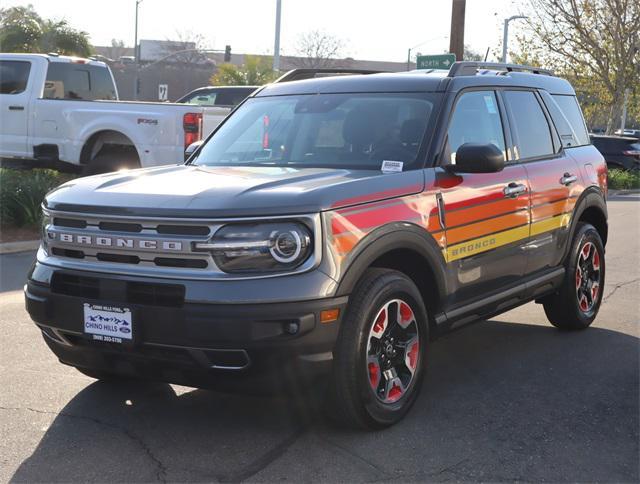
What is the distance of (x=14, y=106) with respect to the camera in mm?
13320

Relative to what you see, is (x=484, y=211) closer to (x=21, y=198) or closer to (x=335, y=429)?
(x=335, y=429)

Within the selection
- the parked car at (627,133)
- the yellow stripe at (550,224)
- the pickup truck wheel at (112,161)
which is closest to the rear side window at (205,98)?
the pickup truck wheel at (112,161)

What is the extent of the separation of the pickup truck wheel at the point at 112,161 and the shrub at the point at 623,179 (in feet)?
59.3

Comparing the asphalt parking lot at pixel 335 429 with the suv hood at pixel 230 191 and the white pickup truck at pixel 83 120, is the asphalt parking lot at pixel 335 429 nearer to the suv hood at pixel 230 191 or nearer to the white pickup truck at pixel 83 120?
the suv hood at pixel 230 191

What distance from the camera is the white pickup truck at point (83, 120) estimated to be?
11.8 metres

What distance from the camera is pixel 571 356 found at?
595 centimetres

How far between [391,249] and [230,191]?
2.88 feet

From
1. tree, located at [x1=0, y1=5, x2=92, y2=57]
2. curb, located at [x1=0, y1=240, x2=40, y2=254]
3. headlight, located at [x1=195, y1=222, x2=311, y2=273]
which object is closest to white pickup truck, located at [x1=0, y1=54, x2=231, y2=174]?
curb, located at [x1=0, y1=240, x2=40, y2=254]

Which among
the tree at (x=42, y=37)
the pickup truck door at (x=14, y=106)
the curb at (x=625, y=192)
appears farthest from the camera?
the tree at (x=42, y=37)

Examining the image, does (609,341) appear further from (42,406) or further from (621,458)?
(42,406)

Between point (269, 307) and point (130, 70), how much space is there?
2421 inches

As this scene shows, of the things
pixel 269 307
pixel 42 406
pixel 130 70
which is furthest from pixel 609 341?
pixel 130 70

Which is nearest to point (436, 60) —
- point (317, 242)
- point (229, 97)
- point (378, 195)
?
point (229, 97)

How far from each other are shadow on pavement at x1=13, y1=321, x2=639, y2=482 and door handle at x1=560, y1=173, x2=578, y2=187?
140cm
